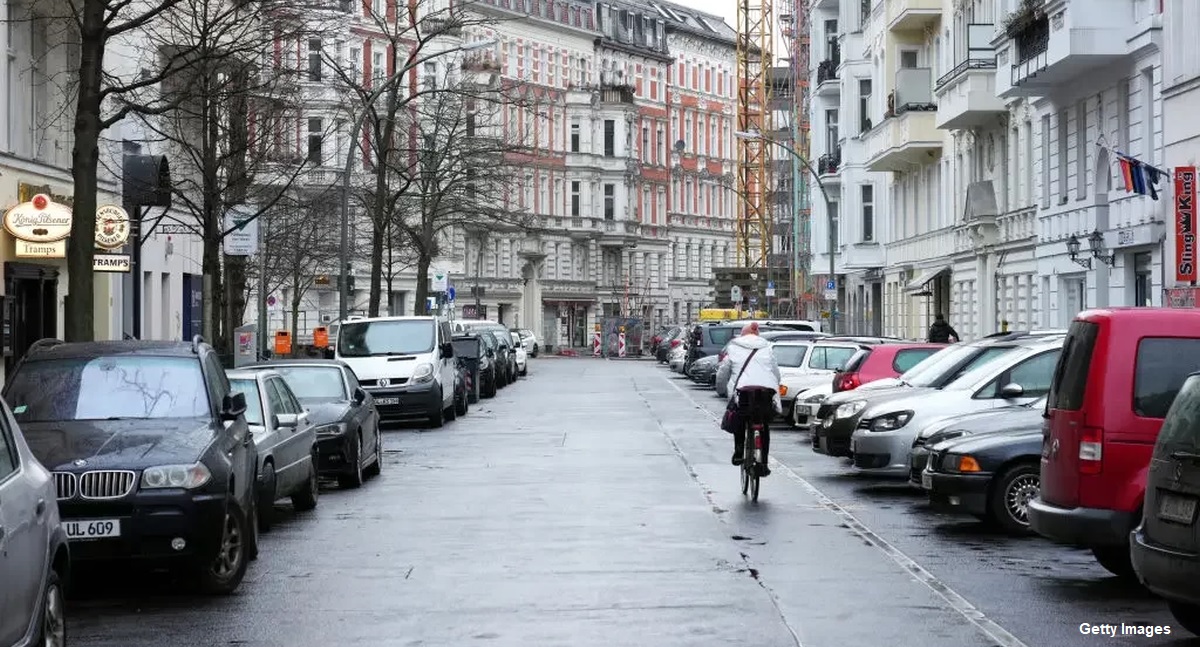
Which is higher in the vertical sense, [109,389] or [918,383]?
[109,389]

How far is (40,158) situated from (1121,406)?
2652 centimetres

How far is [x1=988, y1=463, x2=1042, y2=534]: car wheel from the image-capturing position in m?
16.2

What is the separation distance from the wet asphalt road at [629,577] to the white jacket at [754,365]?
3.69ft

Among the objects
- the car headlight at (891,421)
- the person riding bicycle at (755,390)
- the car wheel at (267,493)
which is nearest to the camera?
the car wheel at (267,493)

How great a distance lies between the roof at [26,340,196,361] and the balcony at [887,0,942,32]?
4239 centimetres

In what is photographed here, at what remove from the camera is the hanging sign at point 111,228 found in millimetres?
31297

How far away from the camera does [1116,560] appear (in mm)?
13211

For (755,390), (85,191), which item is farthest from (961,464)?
(85,191)

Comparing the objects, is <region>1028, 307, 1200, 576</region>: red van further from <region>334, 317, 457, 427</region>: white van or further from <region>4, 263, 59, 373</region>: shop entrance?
<region>4, 263, 59, 373</region>: shop entrance

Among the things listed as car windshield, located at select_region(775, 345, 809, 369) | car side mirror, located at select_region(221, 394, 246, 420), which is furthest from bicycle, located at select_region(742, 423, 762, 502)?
car windshield, located at select_region(775, 345, 809, 369)

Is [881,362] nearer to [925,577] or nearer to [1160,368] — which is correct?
[925,577]

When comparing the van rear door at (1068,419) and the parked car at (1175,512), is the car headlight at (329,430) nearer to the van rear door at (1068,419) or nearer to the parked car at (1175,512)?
the van rear door at (1068,419)

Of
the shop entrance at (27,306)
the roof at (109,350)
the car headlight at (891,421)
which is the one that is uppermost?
the shop entrance at (27,306)

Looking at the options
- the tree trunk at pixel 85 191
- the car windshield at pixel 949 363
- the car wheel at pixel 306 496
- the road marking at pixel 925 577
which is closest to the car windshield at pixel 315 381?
the tree trunk at pixel 85 191
